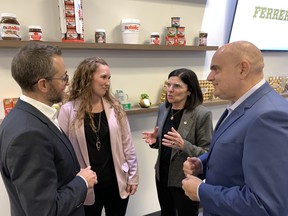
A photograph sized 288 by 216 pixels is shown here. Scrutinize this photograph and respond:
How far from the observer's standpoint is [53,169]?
874 millimetres

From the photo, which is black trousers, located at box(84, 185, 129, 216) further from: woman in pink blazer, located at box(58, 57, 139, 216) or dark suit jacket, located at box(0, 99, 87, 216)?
dark suit jacket, located at box(0, 99, 87, 216)

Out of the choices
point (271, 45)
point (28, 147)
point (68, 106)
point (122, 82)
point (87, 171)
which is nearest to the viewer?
point (28, 147)

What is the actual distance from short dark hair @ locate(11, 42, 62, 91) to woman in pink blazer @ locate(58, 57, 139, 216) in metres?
0.55

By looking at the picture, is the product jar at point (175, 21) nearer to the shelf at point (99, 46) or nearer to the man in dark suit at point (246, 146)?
the shelf at point (99, 46)

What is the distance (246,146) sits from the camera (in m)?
0.81

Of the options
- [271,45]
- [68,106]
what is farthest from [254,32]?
[68,106]

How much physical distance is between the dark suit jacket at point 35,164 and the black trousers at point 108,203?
624 millimetres

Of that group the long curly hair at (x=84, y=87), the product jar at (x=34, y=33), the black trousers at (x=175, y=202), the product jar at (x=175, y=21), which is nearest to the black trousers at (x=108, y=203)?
the black trousers at (x=175, y=202)

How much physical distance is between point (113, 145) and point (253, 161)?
929 mm

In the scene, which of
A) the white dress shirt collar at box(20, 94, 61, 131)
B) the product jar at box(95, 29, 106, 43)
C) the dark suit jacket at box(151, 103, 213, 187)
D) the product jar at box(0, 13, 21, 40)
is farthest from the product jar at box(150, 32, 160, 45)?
the white dress shirt collar at box(20, 94, 61, 131)

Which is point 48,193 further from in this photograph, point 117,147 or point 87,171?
point 117,147

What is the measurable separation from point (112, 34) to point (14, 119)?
1.20 metres

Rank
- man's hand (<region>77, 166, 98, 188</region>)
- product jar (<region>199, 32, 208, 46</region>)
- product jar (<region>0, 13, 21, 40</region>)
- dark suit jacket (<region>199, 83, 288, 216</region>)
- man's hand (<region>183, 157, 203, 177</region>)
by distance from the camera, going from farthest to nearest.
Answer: product jar (<region>199, 32, 208, 46</region>)
product jar (<region>0, 13, 21, 40</region>)
man's hand (<region>183, 157, 203, 177</region>)
man's hand (<region>77, 166, 98, 188</region>)
dark suit jacket (<region>199, 83, 288, 216</region>)

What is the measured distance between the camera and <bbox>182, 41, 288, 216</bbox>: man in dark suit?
764mm
